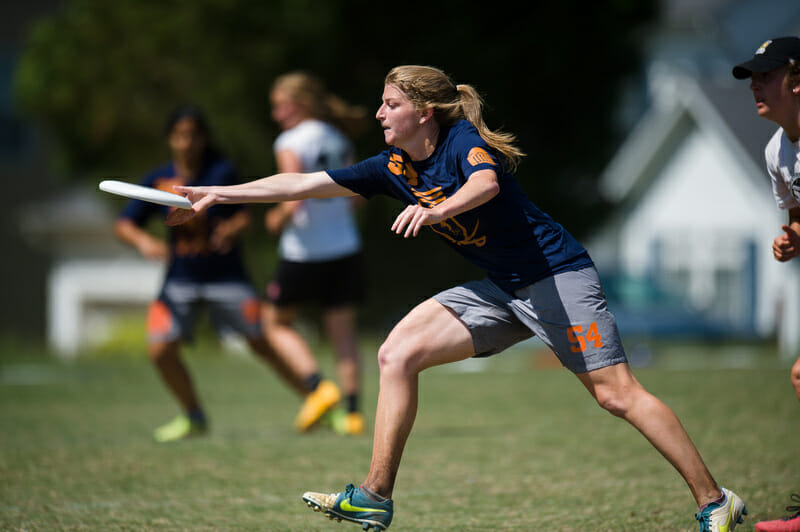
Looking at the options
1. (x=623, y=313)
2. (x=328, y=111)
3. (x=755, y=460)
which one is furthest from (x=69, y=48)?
(x=755, y=460)

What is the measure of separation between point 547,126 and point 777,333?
6.53m

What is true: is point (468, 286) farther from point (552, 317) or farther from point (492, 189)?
point (492, 189)

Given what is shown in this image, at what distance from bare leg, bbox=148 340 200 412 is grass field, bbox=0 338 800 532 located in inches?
15.9

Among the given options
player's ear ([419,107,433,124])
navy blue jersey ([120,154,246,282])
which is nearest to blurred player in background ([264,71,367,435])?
navy blue jersey ([120,154,246,282])

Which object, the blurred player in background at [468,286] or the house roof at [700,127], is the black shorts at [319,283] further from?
the house roof at [700,127]

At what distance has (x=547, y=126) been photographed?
871 inches

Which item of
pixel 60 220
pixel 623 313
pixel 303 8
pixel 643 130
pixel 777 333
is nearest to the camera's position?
pixel 623 313

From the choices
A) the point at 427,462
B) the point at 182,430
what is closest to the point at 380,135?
the point at 182,430

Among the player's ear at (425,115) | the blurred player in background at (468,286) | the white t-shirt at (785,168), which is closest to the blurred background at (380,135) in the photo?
the white t-shirt at (785,168)

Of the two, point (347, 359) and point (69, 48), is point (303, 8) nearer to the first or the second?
point (69, 48)

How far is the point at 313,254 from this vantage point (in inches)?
305

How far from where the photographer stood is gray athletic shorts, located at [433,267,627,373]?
13.7 feet

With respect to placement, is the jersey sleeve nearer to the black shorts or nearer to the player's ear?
the player's ear

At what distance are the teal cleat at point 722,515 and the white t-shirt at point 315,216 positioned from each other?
169 inches
